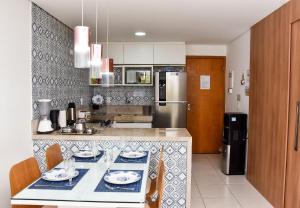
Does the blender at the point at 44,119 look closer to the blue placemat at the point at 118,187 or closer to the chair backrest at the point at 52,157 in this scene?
the chair backrest at the point at 52,157

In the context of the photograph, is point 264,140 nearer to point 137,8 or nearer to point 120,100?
point 137,8

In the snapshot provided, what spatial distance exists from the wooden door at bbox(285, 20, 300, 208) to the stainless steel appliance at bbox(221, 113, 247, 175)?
139 cm

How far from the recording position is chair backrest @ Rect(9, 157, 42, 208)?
1.86 metres

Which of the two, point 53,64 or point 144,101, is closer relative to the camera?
point 53,64

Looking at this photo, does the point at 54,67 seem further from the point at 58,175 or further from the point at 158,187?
the point at 158,187

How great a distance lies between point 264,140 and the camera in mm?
3498

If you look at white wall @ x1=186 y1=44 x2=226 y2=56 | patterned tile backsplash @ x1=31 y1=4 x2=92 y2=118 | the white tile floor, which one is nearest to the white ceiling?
patterned tile backsplash @ x1=31 y1=4 x2=92 y2=118

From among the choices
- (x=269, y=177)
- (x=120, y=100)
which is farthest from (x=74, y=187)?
(x=120, y=100)

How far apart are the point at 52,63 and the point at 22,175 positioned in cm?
196

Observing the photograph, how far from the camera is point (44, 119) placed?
3184mm

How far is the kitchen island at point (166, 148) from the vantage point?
301cm

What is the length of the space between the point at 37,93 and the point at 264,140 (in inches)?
114

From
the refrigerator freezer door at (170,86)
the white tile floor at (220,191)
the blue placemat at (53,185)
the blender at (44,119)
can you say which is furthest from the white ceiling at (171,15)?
the white tile floor at (220,191)

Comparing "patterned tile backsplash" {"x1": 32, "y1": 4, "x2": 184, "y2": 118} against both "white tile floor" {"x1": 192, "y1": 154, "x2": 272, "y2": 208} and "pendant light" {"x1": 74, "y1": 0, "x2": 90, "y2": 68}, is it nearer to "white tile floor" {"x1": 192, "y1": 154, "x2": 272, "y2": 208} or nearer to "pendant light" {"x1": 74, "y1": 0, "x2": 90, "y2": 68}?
"pendant light" {"x1": 74, "y1": 0, "x2": 90, "y2": 68}
